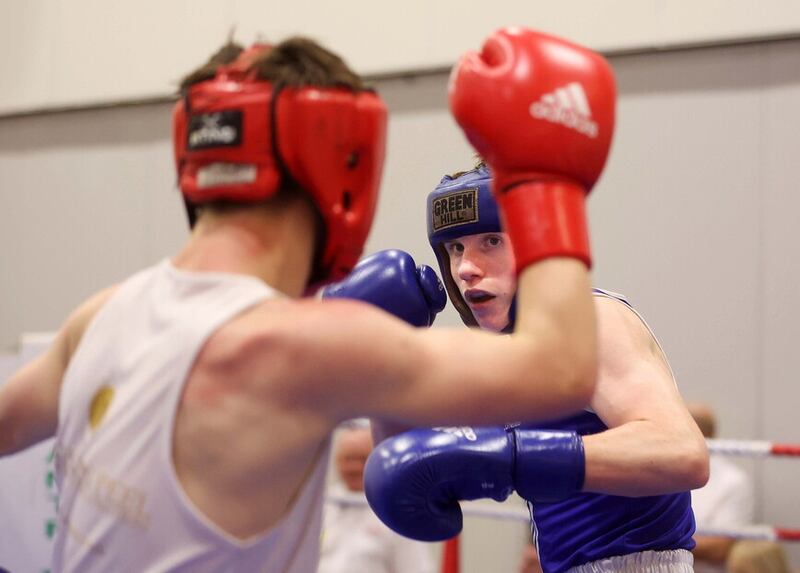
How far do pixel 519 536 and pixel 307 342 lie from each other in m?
3.46

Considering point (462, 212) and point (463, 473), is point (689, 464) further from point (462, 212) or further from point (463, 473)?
point (462, 212)

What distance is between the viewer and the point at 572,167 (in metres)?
1.24

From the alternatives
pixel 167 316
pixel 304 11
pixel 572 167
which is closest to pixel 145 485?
pixel 167 316

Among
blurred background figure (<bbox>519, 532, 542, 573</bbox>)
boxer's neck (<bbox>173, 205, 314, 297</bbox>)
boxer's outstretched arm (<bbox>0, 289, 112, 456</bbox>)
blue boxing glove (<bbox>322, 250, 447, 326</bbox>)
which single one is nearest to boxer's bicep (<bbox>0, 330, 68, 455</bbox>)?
boxer's outstretched arm (<bbox>0, 289, 112, 456</bbox>)

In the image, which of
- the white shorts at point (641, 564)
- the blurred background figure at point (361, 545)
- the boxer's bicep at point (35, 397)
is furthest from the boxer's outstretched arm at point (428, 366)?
the blurred background figure at point (361, 545)

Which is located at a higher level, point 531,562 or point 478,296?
point 478,296

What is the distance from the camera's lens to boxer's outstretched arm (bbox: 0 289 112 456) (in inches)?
52.1

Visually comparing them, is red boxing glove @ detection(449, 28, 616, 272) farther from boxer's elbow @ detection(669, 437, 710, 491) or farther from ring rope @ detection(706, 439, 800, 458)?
ring rope @ detection(706, 439, 800, 458)

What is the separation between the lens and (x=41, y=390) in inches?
52.3

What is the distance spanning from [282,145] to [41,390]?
1.49 ft

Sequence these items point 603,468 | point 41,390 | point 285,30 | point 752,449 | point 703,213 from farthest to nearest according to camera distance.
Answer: point 285,30
point 703,213
point 752,449
point 603,468
point 41,390

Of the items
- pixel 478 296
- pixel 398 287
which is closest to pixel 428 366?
pixel 398 287

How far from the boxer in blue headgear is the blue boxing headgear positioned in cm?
1

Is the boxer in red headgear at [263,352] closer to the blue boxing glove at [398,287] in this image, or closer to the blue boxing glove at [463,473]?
the blue boxing glove at [463,473]
